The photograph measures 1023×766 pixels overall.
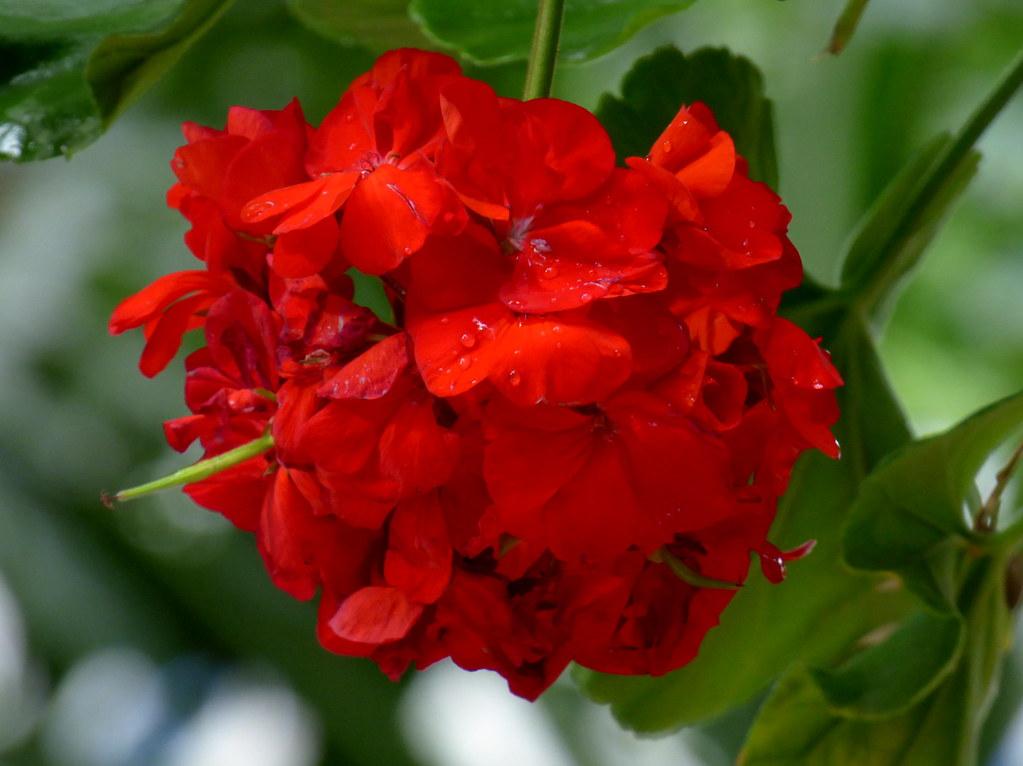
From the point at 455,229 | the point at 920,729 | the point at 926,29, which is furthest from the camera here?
the point at 926,29

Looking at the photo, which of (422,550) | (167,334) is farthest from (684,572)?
(167,334)

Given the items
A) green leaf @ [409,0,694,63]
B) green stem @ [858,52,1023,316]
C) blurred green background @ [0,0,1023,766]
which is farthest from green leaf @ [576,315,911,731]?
blurred green background @ [0,0,1023,766]

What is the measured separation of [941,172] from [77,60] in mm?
327

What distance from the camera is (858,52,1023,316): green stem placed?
450mm

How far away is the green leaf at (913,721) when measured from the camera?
0.50m

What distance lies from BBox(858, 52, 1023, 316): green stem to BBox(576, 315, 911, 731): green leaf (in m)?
0.02

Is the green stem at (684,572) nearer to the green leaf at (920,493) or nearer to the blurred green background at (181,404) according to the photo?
the green leaf at (920,493)

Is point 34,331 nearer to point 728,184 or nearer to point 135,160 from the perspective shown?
point 135,160

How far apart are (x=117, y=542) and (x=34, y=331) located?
0.88 feet

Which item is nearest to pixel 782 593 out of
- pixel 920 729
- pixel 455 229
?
pixel 920 729

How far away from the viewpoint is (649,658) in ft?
1.13

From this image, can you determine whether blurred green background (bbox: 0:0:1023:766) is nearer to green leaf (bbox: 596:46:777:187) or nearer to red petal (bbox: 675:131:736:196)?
green leaf (bbox: 596:46:777:187)

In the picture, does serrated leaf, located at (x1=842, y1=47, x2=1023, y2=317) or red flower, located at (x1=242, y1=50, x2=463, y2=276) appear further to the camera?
serrated leaf, located at (x1=842, y1=47, x2=1023, y2=317)

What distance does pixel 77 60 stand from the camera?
1.35ft
